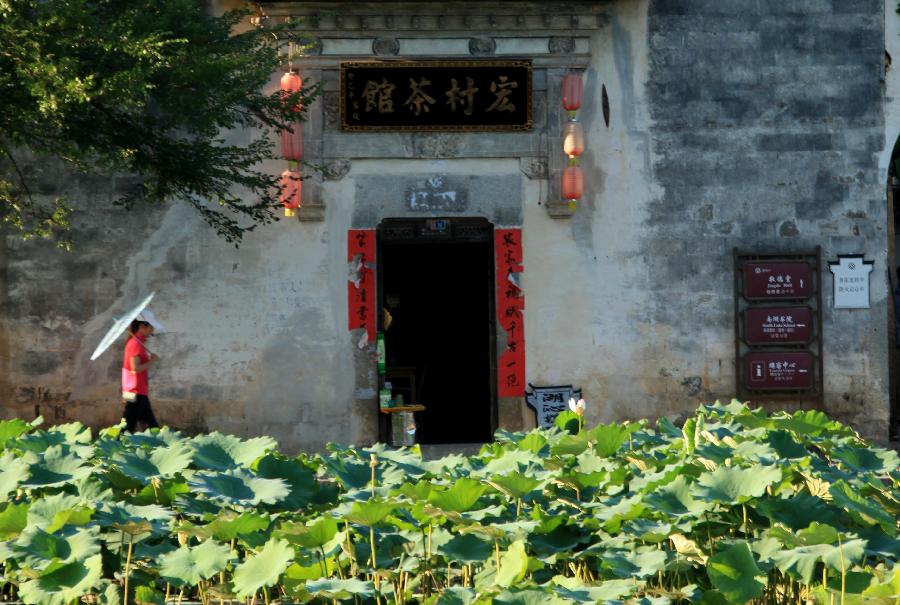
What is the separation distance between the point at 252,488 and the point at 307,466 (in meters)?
0.76

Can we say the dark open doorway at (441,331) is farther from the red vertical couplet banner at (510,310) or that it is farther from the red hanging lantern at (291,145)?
the red hanging lantern at (291,145)

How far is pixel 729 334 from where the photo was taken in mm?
14492

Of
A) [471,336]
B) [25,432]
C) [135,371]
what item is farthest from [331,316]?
[25,432]

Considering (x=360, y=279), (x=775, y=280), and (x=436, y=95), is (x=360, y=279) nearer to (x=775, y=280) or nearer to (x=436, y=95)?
(x=436, y=95)

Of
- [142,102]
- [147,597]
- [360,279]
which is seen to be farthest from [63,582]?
[360,279]

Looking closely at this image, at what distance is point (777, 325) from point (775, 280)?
0.45 meters

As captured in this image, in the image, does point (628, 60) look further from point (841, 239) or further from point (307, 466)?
point (307, 466)

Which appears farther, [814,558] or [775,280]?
[775,280]

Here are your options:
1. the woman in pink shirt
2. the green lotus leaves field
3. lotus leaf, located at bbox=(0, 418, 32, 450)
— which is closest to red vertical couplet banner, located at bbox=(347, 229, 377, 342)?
the woman in pink shirt

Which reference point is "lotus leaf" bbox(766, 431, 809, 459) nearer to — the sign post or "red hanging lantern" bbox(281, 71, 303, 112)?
"red hanging lantern" bbox(281, 71, 303, 112)

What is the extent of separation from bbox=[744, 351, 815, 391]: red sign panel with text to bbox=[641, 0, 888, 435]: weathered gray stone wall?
0.79 feet

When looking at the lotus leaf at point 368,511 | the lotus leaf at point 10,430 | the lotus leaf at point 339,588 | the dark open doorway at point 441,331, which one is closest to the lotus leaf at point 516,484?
the lotus leaf at point 368,511

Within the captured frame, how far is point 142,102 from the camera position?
11.5 meters

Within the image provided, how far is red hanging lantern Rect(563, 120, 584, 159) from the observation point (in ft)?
46.0
